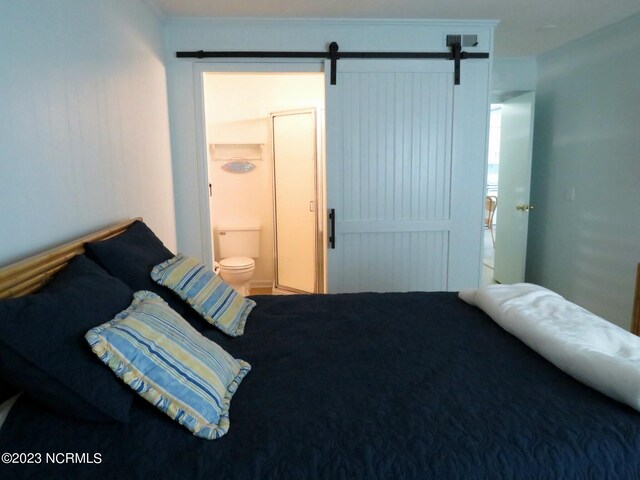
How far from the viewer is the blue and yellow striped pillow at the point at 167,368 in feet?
3.40

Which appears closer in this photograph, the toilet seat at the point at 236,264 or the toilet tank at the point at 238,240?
the toilet seat at the point at 236,264

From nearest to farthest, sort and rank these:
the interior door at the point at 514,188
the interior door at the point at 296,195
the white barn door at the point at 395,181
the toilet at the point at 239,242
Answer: the white barn door at the point at 395,181, the interior door at the point at 514,188, the interior door at the point at 296,195, the toilet at the point at 239,242

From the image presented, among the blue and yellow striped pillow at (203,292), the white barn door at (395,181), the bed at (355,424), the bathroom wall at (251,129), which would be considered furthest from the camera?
the bathroom wall at (251,129)

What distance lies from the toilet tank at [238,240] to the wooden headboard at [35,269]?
3016mm

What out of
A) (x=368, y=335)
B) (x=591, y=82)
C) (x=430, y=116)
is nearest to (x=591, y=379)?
(x=368, y=335)

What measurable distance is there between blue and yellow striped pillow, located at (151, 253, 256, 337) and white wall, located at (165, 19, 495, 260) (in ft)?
4.91

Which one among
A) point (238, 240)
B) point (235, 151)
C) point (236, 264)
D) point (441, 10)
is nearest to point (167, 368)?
point (441, 10)

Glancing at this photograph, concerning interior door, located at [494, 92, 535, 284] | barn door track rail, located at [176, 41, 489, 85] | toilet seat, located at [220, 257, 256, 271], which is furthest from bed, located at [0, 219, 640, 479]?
interior door, located at [494, 92, 535, 284]

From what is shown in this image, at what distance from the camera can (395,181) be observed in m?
3.29

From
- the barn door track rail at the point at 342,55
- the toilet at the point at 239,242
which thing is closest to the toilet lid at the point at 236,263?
the toilet at the point at 239,242

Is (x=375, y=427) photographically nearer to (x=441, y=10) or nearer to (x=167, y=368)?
(x=167, y=368)

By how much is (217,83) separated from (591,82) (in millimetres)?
3518

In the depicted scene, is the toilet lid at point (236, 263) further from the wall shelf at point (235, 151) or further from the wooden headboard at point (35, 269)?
the wooden headboard at point (35, 269)

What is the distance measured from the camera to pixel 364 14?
298 cm
